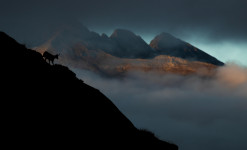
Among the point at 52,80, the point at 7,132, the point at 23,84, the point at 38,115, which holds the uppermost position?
the point at 52,80

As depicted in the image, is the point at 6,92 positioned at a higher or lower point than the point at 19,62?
lower

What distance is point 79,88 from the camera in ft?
81.6

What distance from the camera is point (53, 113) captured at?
17.2 meters

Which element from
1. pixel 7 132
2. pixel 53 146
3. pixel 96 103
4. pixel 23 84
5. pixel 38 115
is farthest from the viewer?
pixel 96 103

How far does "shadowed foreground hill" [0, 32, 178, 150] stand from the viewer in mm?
14359

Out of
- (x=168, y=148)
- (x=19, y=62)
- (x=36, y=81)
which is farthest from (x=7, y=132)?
(x=168, y=148)

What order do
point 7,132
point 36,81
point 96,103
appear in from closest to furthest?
point 7,132 → point 36,81 → point 96,103

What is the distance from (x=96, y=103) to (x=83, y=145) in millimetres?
7594

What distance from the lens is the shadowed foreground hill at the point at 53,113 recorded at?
14359 millimetres

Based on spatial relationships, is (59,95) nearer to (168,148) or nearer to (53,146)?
(53,146)

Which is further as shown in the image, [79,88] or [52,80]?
[79,88]

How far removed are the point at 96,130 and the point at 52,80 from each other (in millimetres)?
7115

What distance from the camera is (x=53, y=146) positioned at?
1442cm

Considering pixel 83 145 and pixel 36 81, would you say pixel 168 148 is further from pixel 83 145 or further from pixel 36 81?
pixel 36 81
